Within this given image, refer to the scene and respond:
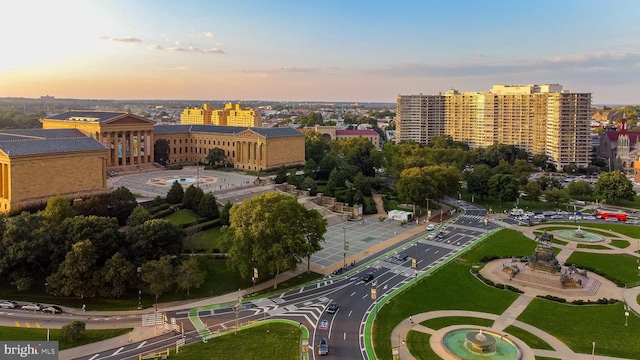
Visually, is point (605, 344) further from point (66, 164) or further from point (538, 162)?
point (538, 162)

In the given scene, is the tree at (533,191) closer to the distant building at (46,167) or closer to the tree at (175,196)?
the tree at (175,196)

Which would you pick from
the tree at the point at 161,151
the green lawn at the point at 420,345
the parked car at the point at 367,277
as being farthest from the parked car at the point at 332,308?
the tree at the point at 161,151

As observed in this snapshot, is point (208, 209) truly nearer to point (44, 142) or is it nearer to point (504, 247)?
point (44, 142)

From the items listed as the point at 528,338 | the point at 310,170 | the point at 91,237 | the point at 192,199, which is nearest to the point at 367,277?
the point at 528,338

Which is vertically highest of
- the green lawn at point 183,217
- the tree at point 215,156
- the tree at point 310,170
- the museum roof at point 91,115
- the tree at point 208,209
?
the museum roof at point 91,115

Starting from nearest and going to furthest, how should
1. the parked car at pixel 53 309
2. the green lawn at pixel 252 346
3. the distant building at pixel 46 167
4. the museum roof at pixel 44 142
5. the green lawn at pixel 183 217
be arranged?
the green lawn at pixel 252 346, the parked car at pixel 53 309, the green lawn at pixel 183 217, the distant building at pixel 46 167, the museum roof at pixel 44 142

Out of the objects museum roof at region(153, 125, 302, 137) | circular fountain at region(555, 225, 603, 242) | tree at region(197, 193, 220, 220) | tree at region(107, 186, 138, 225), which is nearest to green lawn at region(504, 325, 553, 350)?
circular fountain at region(555, 225, 603, 242)

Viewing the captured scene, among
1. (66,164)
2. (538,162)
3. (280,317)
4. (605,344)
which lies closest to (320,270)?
(280,317)
